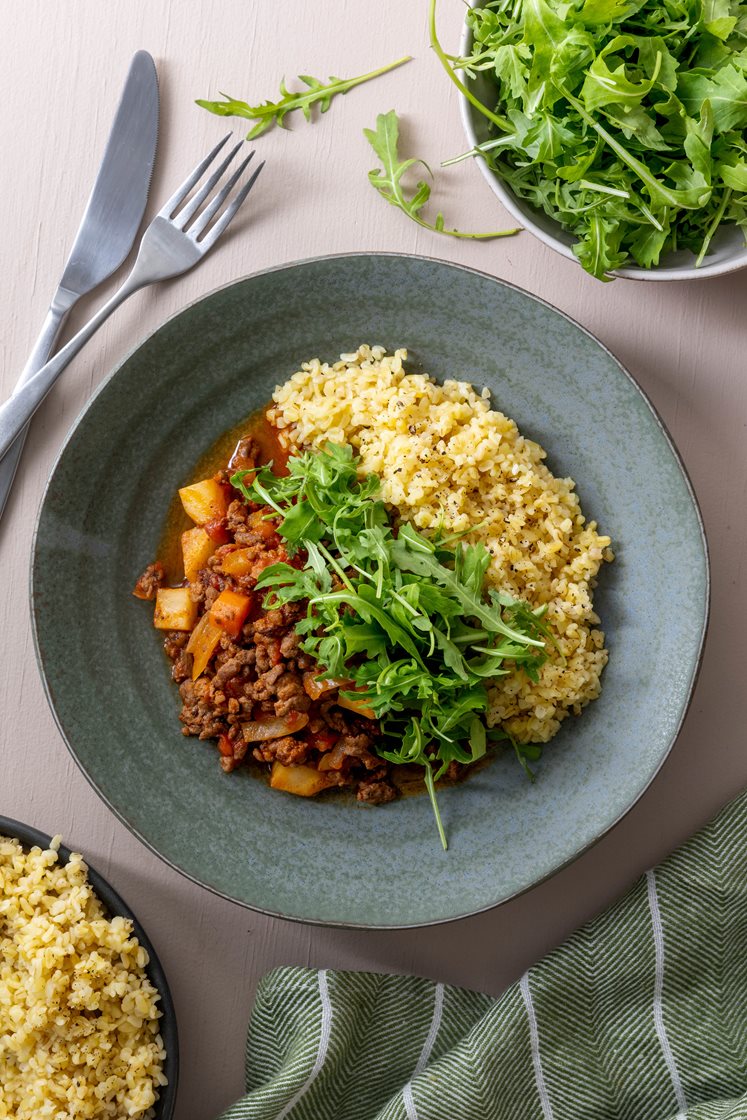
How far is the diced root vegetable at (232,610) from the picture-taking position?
111 inches

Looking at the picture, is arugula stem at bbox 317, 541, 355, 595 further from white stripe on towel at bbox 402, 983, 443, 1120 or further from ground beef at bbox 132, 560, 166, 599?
white stripe on towel at bbox 402, 983, 443, 1120

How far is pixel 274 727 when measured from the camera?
2869mm

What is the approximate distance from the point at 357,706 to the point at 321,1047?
3.20 ft

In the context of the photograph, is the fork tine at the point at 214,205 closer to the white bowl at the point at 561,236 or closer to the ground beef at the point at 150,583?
the white bowl at the point at 561,236

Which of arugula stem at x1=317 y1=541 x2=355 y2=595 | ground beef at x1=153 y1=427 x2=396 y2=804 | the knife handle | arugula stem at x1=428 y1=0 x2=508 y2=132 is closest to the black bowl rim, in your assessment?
ground beef at x1=153 y1=427 x2=396 y2=804

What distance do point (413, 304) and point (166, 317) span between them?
2.51ft

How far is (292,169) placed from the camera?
3.10m

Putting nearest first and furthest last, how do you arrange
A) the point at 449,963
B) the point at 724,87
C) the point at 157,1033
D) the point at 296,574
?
the point at 724,87
the point at 296,574
the point at 157,1033
the point at 449,963

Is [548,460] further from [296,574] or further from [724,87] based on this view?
[724,87]

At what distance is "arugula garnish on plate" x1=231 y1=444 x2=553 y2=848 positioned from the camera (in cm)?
260

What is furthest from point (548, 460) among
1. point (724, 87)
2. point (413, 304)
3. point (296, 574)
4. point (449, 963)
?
point (449, 963)

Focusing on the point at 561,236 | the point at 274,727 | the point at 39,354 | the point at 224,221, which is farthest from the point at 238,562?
the point at 561,236

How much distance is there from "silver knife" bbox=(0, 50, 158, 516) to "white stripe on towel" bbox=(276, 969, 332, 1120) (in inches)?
68.2

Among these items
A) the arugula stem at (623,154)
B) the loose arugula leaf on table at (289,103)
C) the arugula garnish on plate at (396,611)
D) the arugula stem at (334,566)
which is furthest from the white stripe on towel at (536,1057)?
the loose arugula leaf on table at (289,103)
